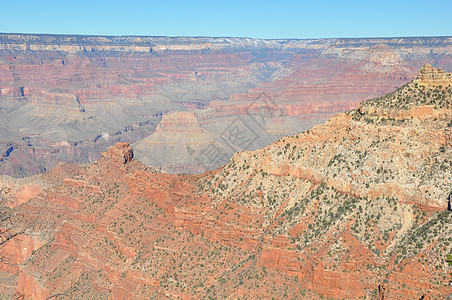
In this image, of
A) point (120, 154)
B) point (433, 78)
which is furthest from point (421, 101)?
point (120, 154)

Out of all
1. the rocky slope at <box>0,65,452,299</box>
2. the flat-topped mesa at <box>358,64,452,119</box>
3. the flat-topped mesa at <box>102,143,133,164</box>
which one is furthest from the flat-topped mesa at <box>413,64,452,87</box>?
the flat-topped mesa at <box>102,143,133,164</box>

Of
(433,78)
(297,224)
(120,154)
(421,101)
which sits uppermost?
(433,78)

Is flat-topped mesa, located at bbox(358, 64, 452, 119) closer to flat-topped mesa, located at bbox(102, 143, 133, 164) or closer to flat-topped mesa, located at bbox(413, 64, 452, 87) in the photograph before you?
flat-topped mesa, located at bbox(413, 64, 452, 87)

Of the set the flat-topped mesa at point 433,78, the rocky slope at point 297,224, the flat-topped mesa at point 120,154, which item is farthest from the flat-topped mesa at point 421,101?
the flat-topped mesa at point 120,154

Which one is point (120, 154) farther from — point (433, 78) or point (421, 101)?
point (433, 78)

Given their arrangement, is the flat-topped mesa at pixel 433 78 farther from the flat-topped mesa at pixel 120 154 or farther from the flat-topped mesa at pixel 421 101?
the flat-topped mesa at pixel 120 154

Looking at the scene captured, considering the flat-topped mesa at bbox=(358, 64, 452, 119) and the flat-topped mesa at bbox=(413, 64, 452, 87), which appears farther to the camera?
the flat-topped mesa at bbox=(413, 64, 452, 87)
